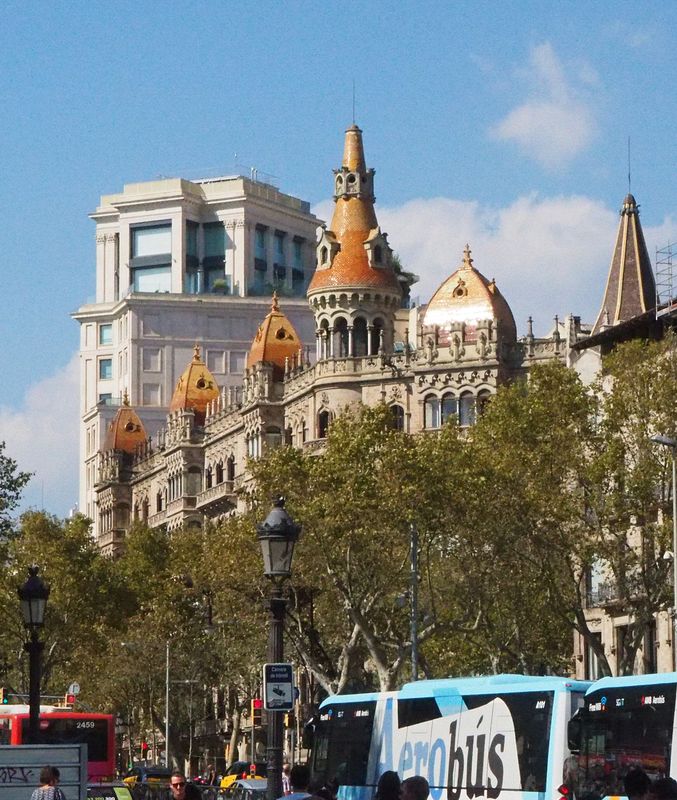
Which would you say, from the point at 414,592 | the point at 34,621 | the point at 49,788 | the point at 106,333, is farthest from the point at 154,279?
the point at 49,788

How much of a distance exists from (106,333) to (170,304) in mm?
11367

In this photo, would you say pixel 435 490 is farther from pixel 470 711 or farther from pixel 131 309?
pixel 131 309

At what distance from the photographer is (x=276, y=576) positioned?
29.0 metres

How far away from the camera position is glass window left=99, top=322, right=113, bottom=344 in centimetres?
19288

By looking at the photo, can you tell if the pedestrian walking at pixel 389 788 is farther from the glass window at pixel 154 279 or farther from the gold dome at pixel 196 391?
the glass window at pixel 154 279

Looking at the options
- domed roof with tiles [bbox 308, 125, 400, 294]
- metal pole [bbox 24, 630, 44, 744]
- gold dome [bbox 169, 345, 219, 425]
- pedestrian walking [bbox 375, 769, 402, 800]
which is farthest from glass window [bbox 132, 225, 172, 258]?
pedestrian walking [bbox 375, 769, 402, 800]

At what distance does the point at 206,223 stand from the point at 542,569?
132534mm

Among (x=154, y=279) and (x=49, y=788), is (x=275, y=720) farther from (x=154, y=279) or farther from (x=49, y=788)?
(x=154, y=279)

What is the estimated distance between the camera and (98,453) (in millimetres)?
172500

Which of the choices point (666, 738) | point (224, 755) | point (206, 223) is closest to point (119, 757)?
point (224, 755)

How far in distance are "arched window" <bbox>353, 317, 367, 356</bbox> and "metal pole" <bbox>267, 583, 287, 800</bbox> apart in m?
90.1

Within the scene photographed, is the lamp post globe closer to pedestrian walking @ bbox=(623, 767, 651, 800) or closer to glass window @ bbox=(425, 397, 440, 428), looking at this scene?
pedestrian walking @ bbox=(623, 767, 651, 800)

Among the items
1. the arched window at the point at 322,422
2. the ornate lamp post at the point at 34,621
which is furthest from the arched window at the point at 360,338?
the ornate lamp post at the point at 34,621

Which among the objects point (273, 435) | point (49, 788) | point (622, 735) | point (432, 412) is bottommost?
point (49, 788)
